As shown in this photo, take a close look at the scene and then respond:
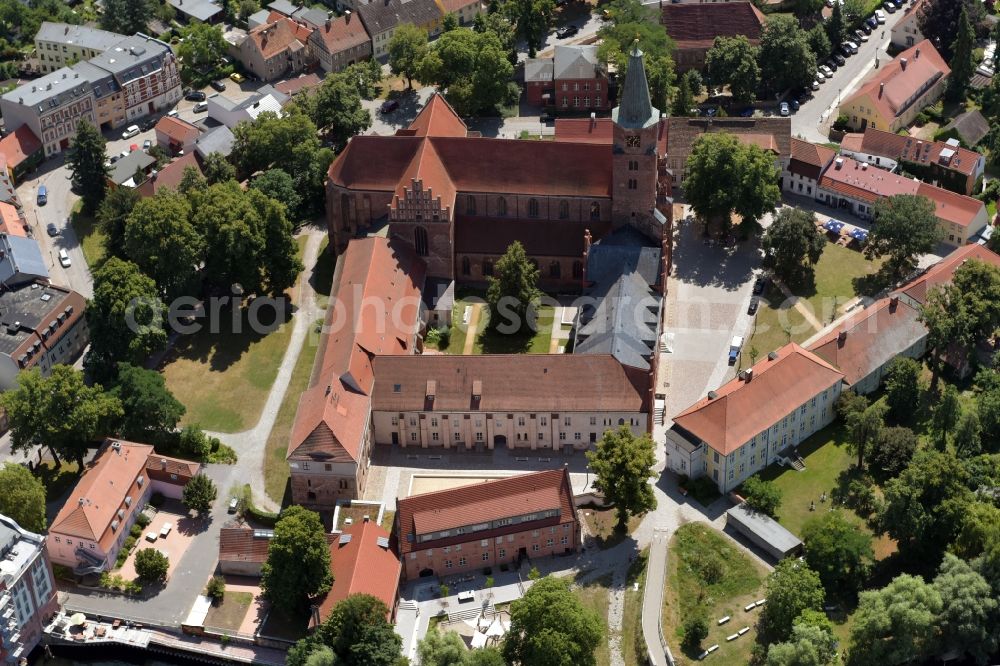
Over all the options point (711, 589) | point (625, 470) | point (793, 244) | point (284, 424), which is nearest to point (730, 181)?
point (793, 244)

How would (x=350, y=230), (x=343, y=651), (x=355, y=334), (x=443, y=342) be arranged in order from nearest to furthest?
A: 1. (x=343, y=651)
2. (x=355, y=334)
3. (x=443, y=342)
4. (x=350, y=230)

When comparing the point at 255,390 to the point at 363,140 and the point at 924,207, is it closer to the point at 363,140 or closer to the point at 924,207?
the point at 363,140

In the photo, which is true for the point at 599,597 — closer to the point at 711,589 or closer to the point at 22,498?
the point at 711,589

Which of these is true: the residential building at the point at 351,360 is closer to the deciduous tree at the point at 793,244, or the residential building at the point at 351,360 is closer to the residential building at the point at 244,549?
the residential building at the point at 244,549

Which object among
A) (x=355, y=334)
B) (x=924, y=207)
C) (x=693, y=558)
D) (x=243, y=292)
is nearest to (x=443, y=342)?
(x=355, y=334)

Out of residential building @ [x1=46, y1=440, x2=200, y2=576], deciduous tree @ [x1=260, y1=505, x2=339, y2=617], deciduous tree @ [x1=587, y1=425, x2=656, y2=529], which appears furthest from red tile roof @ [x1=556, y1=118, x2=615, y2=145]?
deciduous tree @ [x1=260, y1=505, x2=339, y2=617]

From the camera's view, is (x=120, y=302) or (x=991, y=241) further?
(x=991, y=241)
